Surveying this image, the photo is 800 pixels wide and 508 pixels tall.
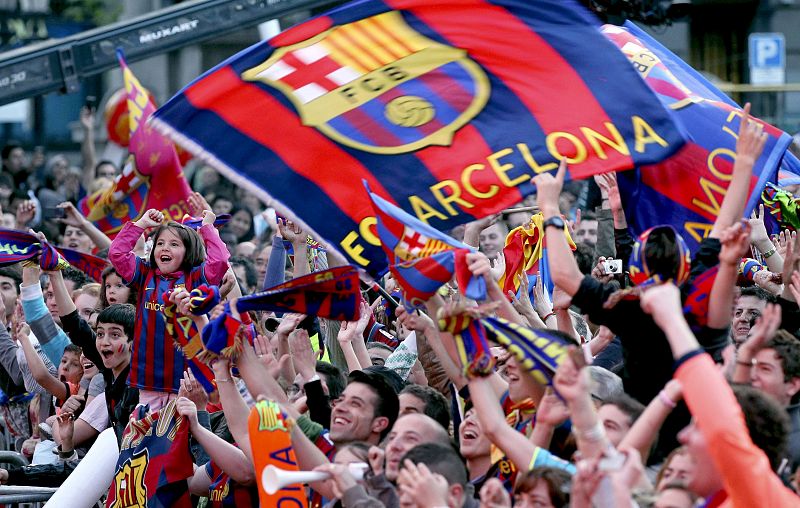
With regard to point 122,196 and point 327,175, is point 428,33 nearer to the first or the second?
point 327,175

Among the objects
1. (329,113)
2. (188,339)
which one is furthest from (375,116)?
(188,339)

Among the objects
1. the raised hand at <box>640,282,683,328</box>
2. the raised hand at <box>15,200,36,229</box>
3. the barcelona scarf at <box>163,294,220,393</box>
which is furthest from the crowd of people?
the raised hand at <box>15,200,36,229</box>

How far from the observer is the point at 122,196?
11367 mm

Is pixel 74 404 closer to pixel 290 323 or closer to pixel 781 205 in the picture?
pixel 290 323

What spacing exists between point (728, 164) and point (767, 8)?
1762 cm

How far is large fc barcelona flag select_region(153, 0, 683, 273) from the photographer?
6188mm

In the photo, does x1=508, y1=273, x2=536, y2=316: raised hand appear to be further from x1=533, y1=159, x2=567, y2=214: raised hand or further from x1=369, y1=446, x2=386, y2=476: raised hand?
x1=369, y1=446, x2=386, y2=476: raised hand

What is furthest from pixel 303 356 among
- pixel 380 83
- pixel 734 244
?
pixel 734 244

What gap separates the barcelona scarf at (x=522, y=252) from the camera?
795cm

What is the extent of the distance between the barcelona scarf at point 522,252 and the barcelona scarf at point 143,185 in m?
3.35

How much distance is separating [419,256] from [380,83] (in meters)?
0.98

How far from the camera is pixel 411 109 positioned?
252 inches

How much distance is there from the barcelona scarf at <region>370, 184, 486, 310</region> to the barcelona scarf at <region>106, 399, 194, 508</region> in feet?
5.28

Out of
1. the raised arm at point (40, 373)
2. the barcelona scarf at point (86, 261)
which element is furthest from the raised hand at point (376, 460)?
the barcelona scarf at point (86, 261)
